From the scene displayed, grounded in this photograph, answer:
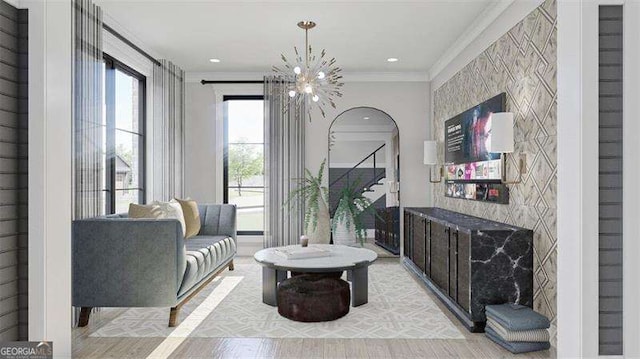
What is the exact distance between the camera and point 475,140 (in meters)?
3.84

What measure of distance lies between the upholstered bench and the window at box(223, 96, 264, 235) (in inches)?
107

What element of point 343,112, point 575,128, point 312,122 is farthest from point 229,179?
point 575,128

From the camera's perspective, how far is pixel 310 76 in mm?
4039

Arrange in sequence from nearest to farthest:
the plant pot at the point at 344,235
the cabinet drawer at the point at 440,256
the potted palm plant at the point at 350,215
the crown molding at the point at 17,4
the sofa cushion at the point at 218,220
A: the crown molding at the point at 17,4 < the cabinet drawer at the point at 440,256 < the sofa cushion at the point at 218,220 < the potted palm plant at the point at 350,215 < the plant pot at the point at 344,235

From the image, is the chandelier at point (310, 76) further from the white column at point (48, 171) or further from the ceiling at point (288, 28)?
the white column at point (48, 171)

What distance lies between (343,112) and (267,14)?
7.49ft

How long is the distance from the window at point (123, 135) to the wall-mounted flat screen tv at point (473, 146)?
3.60 meters

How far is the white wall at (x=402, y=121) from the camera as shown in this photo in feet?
18.9

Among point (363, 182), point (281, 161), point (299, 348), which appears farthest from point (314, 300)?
point (363, 182)

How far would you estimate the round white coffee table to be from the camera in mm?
3262


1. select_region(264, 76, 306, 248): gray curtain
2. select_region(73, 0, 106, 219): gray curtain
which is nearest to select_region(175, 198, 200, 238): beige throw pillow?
select_region(73, 0, 106, 219): gray curtain

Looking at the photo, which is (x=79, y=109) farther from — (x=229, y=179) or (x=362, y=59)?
(x=362, y=59)

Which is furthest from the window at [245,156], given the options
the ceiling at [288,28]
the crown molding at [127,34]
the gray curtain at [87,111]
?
the gray curtain at [87,111]

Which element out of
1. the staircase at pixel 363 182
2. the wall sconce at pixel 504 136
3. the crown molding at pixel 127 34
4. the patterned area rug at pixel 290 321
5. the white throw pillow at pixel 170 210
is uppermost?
the crown molding at pixel 127 34
